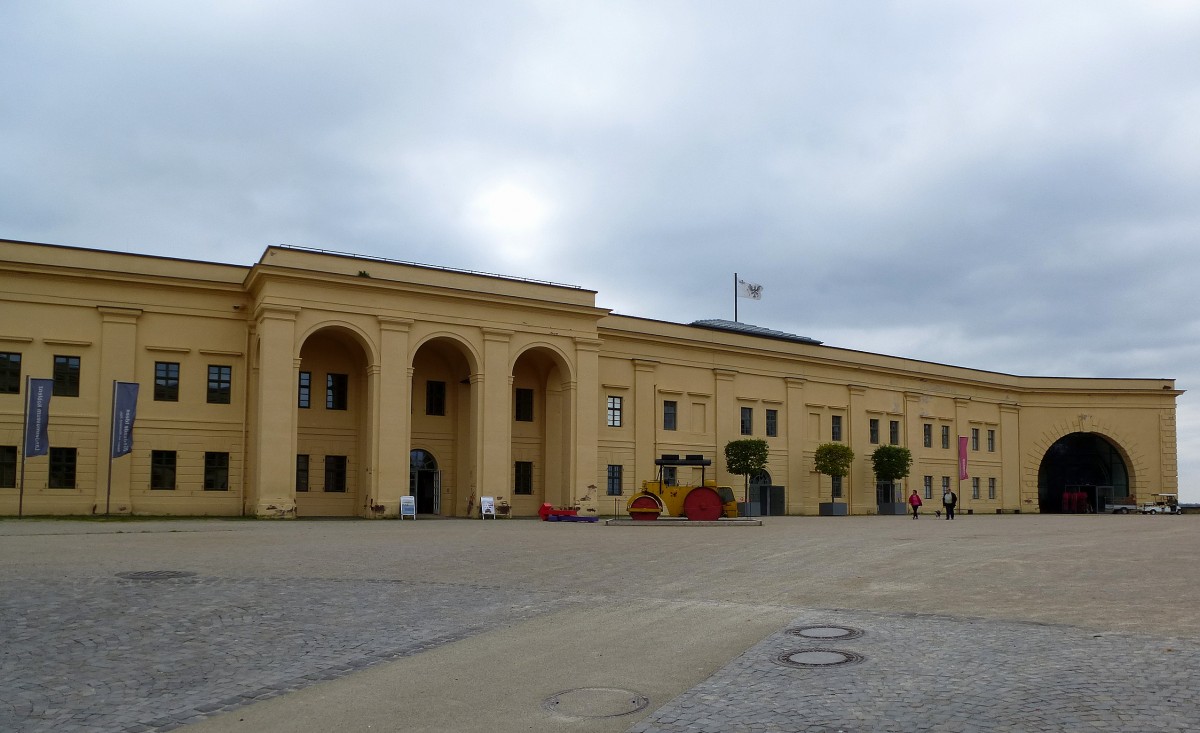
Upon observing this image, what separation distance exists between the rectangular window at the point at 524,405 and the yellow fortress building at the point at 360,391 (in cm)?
11

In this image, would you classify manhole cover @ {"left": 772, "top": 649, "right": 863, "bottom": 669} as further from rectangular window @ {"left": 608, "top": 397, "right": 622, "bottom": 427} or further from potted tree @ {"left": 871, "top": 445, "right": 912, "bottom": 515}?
potted tree @ {"left": 871, "top": 445, "right": 912, "bottom": 515}

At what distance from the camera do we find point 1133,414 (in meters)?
64.1

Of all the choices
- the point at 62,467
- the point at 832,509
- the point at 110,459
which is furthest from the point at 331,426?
the point at 832,509

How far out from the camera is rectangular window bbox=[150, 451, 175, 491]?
3406 centimetres

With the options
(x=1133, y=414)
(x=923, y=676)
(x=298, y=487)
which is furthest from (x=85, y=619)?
(x=1133, y=414)

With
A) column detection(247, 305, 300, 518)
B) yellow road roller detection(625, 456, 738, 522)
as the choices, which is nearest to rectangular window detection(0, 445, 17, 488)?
column detection(247, 305, 300, 518)

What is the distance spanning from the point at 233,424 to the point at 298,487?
3.35 meters

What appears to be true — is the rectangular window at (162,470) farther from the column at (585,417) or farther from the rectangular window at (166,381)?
the column at (585,417)

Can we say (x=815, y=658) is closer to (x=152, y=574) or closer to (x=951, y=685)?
(x=951, y=685)

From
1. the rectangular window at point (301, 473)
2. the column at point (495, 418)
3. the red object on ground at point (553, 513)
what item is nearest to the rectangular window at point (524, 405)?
the column at point (495, 418)

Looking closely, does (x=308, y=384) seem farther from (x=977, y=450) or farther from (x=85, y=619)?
(x=977, y=450)

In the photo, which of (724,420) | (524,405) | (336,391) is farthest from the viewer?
(724,420)

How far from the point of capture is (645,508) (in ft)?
113

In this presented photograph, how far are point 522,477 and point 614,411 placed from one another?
549 cm
